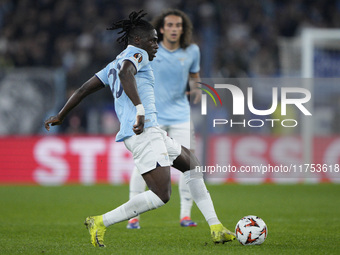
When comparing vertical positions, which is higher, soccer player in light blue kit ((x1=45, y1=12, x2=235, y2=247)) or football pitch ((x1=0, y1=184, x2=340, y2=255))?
soccer player in light blue kit ((x1=45, y1=12, x2=235, y2=247))

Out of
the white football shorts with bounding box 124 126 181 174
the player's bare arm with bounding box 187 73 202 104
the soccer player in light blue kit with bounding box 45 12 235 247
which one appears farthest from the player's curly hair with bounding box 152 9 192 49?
the white football shorts with bounding box 124 126 181 174

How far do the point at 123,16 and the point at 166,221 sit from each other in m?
12.9

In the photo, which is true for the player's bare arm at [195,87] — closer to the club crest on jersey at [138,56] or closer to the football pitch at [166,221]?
the football pitch at [166,221]

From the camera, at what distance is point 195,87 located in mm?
8039

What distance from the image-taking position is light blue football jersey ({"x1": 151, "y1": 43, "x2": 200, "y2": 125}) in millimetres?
7809

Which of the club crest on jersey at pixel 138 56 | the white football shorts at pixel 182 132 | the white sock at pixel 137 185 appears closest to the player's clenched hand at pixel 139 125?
the club crest on jersey at pixel 138 56

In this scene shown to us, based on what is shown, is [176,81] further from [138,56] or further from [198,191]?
[138,56]

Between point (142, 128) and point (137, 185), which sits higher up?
point (142, 128)

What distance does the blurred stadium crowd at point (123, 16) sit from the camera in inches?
722

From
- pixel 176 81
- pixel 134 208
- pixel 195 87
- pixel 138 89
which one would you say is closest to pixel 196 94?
pixel 195 87

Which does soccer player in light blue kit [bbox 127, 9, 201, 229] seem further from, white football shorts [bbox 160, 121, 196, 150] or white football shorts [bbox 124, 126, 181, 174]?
white football shorts [bbox 124, 126, 181, 174]

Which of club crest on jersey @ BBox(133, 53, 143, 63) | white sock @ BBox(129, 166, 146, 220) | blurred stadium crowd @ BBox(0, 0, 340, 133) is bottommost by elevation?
white sock @ BBox(129, 166, 146, 220)

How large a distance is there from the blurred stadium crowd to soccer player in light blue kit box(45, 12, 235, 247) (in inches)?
418

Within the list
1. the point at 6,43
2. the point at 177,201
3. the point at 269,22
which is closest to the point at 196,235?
the point at 177,201
